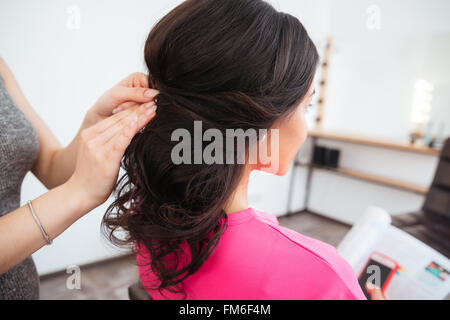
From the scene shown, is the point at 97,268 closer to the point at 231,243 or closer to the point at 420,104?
the point at 231,243

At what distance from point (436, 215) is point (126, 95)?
2.40 meters

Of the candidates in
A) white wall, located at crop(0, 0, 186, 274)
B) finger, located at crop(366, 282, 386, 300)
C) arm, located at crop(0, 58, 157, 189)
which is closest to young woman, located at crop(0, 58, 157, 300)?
arm, located at crop(0, 58, 157, 189)

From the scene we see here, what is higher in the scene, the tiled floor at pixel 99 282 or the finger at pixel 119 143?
the finger at pixel 119 143

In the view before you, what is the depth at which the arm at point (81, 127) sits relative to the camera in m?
0.63

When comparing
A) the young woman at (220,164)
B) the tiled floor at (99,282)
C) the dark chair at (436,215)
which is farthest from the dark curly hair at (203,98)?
the dark chair at (436,215)

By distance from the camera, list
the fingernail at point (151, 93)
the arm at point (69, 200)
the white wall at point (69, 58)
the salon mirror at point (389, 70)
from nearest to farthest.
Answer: the arm at point (69, 200) → the fingernail at point (151, 93) → the white wall at point (69, 58) → the salon mirror at point (389, 70)

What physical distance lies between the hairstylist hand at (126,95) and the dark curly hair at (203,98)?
1.1 inches

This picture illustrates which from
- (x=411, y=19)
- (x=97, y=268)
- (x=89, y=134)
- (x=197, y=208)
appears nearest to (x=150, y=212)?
(x=197, y=208)

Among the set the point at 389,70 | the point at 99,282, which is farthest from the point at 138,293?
the point at 389,70

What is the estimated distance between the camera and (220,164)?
0.56 m

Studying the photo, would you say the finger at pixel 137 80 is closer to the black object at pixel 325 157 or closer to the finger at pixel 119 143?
the finger at pixel 119 143

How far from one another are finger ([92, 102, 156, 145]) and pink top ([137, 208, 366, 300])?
10.2 inches

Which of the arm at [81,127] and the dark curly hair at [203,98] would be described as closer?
the dark curly hair at [203,98]
